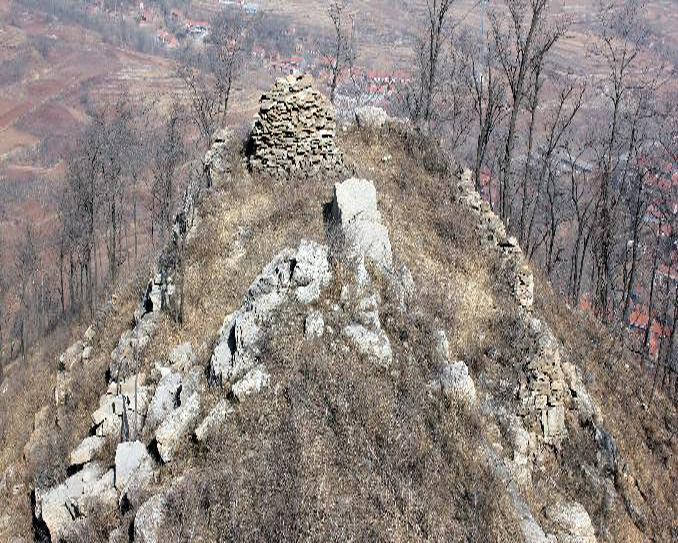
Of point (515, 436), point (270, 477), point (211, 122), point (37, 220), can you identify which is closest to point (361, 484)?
point (270, 477)

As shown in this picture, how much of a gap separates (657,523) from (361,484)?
220 inches

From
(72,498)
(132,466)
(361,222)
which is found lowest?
(72,498)

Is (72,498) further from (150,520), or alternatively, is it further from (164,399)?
(150,520)

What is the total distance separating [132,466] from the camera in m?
8.45

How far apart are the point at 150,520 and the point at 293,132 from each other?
12.6 m

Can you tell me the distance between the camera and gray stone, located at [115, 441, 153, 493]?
314 inches

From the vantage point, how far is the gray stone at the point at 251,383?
27.6 ft

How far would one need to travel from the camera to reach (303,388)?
832 cm

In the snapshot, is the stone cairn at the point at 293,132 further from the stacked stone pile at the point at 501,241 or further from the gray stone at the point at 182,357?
the gray stone at the point at 182,357

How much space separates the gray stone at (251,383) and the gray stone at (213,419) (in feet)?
0.63

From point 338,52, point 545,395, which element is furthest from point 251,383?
point 338,52

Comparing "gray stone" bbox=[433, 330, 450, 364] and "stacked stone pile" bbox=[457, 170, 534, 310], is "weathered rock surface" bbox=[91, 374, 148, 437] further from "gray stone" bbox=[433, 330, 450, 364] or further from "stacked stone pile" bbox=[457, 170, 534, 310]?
"stacked stone pile" bbox=[457, 170, 534, 310]

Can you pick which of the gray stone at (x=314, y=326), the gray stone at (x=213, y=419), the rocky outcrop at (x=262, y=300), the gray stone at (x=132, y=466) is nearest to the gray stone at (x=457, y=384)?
the gray stone at (x=314, y=326)

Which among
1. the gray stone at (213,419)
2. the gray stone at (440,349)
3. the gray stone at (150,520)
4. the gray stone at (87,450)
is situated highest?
the gray stone at (440,349)
